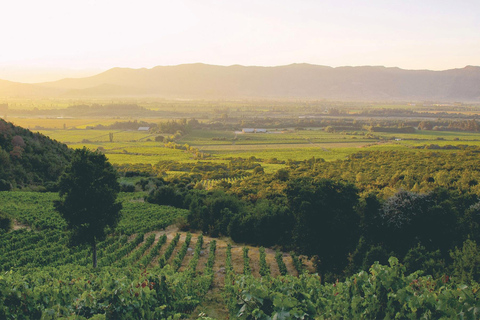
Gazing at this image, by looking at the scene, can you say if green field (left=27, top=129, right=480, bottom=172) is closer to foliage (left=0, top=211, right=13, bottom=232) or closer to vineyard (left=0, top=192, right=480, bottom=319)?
foliage (left=0, top=211, right=13, bottom=232)

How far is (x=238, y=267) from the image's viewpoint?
2061 centimetres

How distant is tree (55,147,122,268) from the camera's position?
17.0 meters

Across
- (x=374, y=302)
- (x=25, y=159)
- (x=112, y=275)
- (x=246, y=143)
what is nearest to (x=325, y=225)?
(x=112, y=275)

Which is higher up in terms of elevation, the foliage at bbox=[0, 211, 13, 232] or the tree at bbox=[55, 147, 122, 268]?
the tree at bbox=[55, 147, 122, 268]

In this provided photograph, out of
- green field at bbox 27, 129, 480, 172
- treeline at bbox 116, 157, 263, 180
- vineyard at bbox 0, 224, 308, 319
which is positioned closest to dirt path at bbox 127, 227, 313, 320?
vineyard at bbox 0, 224, 308, 319

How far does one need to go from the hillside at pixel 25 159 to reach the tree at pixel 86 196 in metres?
33.7

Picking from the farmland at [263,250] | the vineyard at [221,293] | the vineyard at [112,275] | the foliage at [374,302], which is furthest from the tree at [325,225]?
the foliage at [374,302]

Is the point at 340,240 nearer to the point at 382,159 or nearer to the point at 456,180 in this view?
the point at 456,180

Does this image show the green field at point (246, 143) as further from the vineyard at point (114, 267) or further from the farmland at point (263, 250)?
the vineyard at point (114, 267)

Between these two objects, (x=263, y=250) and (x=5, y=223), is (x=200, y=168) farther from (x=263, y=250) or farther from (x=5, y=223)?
(x=263, y=250)

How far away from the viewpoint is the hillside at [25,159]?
48.7 m

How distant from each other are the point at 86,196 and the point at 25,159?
4272 centimetres

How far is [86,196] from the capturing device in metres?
17.1

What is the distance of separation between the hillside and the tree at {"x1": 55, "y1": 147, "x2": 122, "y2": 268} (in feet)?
111
